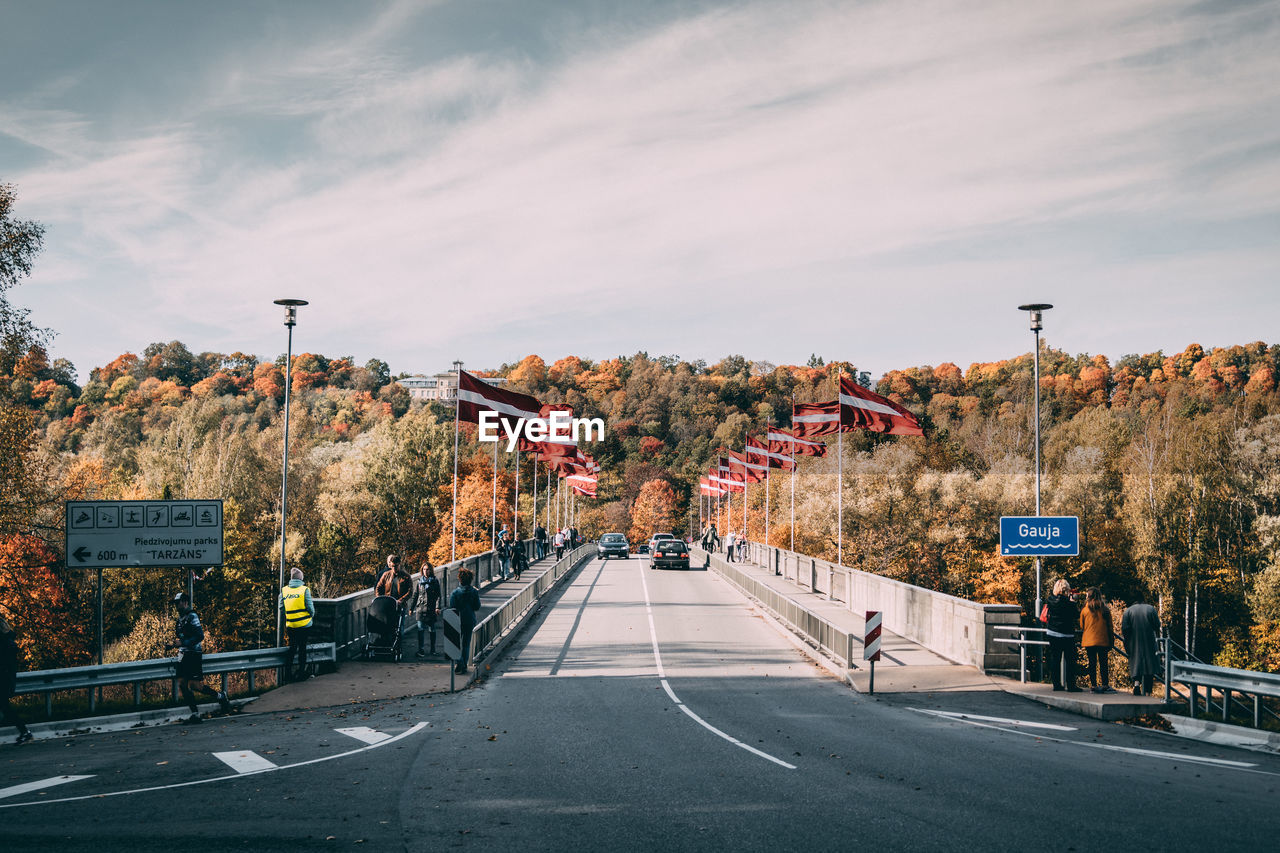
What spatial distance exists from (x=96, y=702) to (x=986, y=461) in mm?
93137

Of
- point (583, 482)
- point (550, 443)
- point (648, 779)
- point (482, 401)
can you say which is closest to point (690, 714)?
point (648, 779)

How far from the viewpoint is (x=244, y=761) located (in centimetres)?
1073

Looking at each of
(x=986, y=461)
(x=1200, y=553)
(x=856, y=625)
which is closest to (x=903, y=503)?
(x=1200, y=553)

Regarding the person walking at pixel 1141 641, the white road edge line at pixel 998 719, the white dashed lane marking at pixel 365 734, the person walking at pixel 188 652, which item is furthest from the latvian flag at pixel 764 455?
the white dashed lane marking at pixel 365 734

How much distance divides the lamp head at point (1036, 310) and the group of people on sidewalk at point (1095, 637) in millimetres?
6414

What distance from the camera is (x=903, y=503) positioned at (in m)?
73.0

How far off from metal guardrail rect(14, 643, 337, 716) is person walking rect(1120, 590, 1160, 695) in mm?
14062

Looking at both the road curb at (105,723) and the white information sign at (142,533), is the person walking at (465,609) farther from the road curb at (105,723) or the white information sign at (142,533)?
the white information sign at (142,533)

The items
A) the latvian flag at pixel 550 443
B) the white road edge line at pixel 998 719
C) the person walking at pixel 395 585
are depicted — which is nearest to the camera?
the white road edge line at pixel 998 719

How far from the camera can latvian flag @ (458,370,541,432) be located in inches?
1124

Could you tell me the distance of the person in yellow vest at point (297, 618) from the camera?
659 inches

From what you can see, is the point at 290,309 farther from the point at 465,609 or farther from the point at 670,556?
the point at 670,556

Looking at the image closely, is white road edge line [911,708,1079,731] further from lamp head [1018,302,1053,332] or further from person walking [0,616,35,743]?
person walking [0,616,35,743]

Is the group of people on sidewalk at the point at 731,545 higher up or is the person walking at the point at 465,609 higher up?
the person walking at the point at 465,609
